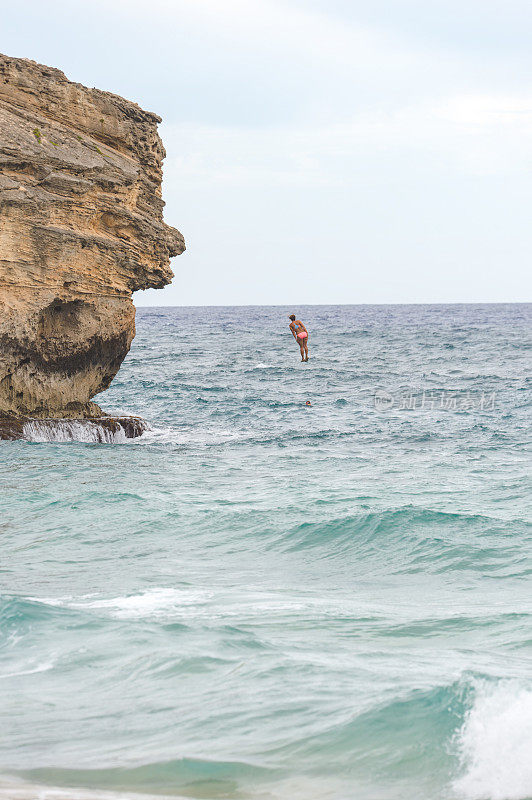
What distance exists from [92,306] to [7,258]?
2566 millimetres

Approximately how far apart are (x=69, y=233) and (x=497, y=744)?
17.2 metres

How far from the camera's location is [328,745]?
591 centimetres

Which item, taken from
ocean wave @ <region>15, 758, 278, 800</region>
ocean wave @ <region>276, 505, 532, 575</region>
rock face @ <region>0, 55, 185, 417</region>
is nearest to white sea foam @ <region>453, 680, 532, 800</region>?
ocean wave @ <region>15, 758, 278, 800</region>

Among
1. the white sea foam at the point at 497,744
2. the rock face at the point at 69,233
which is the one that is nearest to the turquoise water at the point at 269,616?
the white sea foam at the point at 497,744

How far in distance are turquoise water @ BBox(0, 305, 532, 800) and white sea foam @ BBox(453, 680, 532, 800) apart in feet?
0.05

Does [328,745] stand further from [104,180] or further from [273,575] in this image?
[104,180]

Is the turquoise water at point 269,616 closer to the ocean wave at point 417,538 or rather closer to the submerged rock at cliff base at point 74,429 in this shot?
the ocean wave at point 417,538

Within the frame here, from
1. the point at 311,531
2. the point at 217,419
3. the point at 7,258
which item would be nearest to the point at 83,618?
the point at 311,531

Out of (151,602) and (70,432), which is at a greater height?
(70,432)

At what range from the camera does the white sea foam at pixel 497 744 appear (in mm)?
5234

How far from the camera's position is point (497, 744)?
18.7 ft

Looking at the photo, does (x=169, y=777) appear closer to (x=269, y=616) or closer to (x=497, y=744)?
(x=497, y=744)

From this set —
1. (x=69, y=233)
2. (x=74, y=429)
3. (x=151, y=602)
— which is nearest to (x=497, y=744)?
(x=151, y=602)

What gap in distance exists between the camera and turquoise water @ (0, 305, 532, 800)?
18.5 feet
